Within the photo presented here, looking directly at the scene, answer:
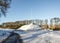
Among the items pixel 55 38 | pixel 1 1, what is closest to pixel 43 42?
pixel 55 38

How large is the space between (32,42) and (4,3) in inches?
359

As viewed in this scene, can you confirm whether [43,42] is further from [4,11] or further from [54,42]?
[4,11]

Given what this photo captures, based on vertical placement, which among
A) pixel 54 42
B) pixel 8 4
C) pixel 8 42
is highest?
pixel 8 4

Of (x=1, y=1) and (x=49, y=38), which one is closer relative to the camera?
(x=49, y=38)

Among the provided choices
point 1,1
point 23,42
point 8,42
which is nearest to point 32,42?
point 23,42

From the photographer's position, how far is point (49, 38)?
1849 mm

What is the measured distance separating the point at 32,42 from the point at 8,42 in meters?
0.77

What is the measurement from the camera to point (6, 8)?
1074 centimetres

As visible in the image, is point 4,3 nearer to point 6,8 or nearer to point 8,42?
point 6,8

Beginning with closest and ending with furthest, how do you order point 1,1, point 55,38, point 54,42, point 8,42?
point 54,42
point 55,38
point 8,42
point 1,1

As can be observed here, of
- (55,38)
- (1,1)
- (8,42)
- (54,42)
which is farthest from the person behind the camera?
(1,1)

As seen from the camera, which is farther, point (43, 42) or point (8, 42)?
point (8, 42)

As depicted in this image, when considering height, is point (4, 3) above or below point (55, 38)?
above

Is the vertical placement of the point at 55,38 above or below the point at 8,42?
above
